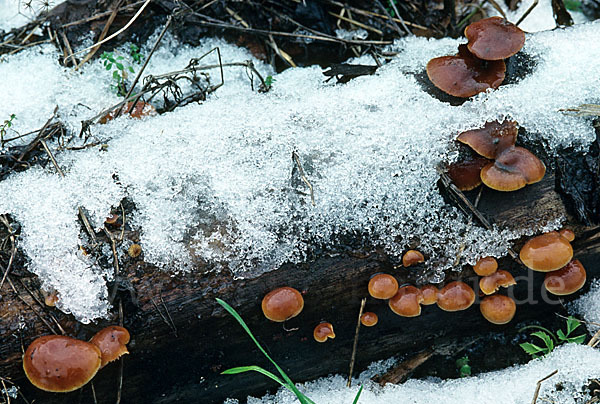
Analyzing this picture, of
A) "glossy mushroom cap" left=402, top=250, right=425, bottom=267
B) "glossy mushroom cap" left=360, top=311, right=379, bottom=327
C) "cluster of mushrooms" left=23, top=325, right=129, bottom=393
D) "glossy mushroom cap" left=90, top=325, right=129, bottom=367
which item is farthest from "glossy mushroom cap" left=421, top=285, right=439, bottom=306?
"cluster of mushrooms" left=23, top=325, right=129, bottom=393

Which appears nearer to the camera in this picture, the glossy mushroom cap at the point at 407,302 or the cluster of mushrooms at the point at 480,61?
the glossy mushroom cap at the point at 407,302

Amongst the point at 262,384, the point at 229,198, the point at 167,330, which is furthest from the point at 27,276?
the point at 262,384

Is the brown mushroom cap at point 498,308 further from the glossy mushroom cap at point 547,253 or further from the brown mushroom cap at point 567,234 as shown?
the brown mushroom cap at point 567,234

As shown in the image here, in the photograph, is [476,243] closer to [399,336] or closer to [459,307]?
[459,307]

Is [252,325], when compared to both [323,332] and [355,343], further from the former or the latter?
[355,343]

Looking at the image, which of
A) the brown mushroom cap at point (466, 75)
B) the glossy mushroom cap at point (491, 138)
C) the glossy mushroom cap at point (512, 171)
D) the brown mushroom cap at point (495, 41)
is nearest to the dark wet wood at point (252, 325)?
the glossy mushroom cap at point (512, 171)

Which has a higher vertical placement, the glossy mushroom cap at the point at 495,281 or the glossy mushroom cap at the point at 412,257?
the glossy mushroom cap at the point at 412,257
